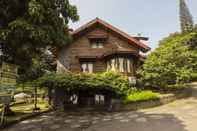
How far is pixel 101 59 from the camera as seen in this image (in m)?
29.5

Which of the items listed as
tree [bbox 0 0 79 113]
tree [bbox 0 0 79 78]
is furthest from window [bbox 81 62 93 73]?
tree [bbox 0 0 79 78]

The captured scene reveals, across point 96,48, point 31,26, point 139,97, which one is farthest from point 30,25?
point 96,48

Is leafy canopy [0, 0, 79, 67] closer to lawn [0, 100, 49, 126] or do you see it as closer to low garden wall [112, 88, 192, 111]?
lawn [0, 100, 49, 126]

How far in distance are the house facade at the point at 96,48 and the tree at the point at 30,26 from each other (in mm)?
13713

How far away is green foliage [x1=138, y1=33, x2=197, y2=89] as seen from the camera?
25125 millimetres

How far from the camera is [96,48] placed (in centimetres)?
3034

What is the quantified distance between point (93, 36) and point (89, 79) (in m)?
10.5

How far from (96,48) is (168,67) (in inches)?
366

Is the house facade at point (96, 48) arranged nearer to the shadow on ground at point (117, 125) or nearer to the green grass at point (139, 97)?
the green grass at point (139, 97)

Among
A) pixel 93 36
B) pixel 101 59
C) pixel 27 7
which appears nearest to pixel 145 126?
pixel 27 7

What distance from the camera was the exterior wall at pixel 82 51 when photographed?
97.7ft

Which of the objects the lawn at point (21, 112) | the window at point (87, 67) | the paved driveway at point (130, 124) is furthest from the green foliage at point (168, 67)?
the lawn at point (21, 112)

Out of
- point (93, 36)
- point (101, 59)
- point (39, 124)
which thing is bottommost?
point (39, 124)

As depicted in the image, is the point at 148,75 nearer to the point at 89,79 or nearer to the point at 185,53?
the point at 185,53
